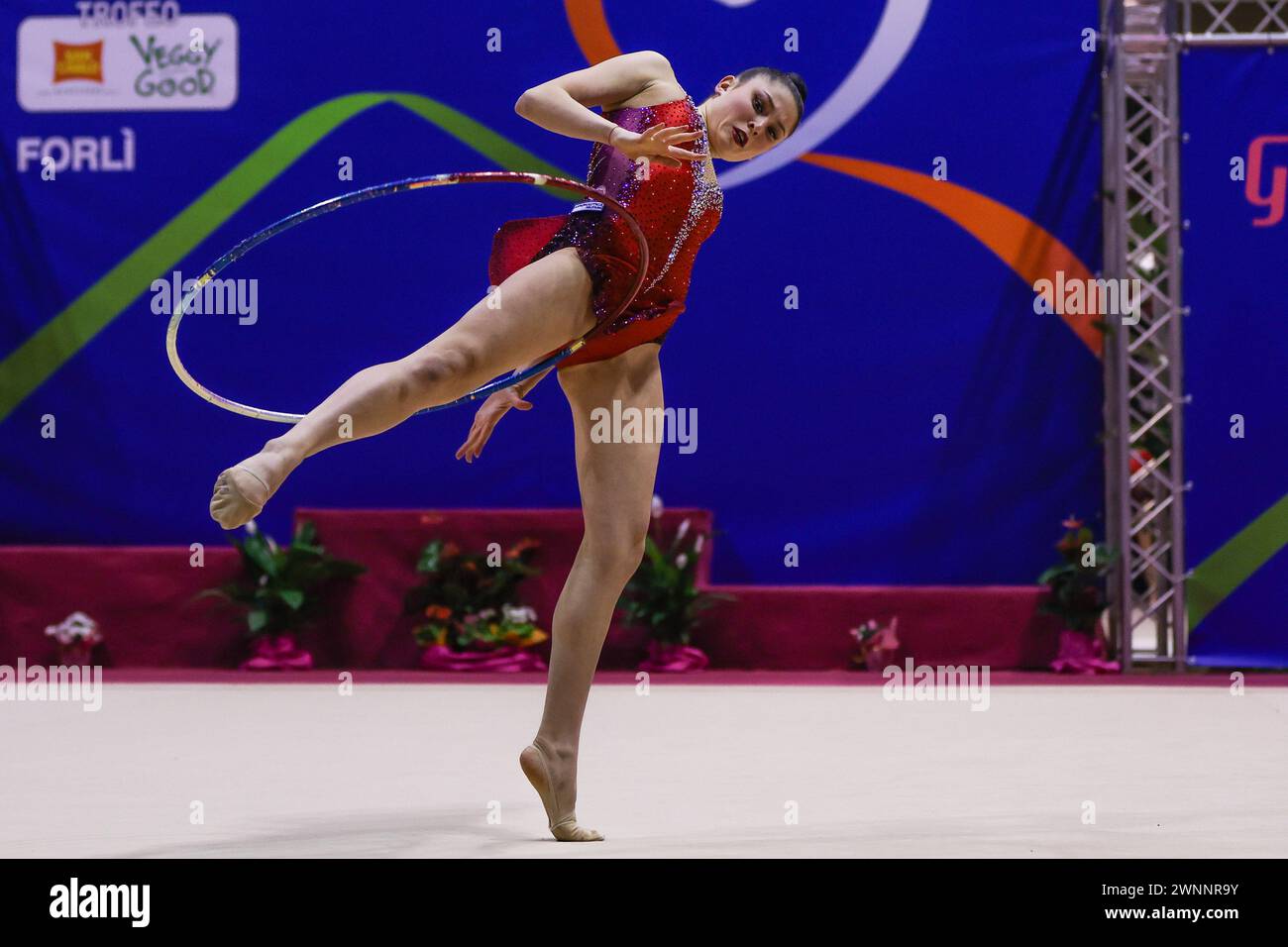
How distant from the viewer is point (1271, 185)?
23.1 ft

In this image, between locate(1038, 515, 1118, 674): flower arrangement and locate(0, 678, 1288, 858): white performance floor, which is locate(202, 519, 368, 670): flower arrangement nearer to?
locate(0, 678, 1288, 858): white performance floor

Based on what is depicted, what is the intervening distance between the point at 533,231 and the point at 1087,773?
2.10 m

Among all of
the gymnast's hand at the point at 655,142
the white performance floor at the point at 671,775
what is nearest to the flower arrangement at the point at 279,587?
the white performance floor at the point at 671,775

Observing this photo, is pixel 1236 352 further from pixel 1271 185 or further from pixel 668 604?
pixel 668 604

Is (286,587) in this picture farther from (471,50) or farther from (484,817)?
(484,817)

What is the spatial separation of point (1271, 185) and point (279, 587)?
16.6ft

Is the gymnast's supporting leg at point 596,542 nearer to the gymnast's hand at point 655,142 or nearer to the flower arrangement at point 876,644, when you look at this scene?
the gymnast's hand at point 655,142

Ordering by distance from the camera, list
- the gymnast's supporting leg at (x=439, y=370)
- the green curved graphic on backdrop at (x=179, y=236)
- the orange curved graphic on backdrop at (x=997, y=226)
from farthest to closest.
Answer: the green curved graphic on backdrop at (x=179, y=236)
the orange curved graphic on backdrop at (x=997, y=226)
the gymnast's supporting leg at (x=439, y=370)

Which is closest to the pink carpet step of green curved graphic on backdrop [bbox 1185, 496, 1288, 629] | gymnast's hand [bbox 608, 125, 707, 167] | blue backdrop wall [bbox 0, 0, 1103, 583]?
blue backdrop wall [bbox 0, 0, 1103, 583]

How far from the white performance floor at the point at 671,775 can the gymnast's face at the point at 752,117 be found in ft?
4.88

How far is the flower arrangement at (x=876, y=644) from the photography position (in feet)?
23.0

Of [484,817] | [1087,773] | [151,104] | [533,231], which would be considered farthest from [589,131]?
[151,104]

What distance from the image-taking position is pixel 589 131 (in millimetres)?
2932

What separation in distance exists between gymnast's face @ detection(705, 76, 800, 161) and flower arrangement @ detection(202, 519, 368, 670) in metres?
4.33
